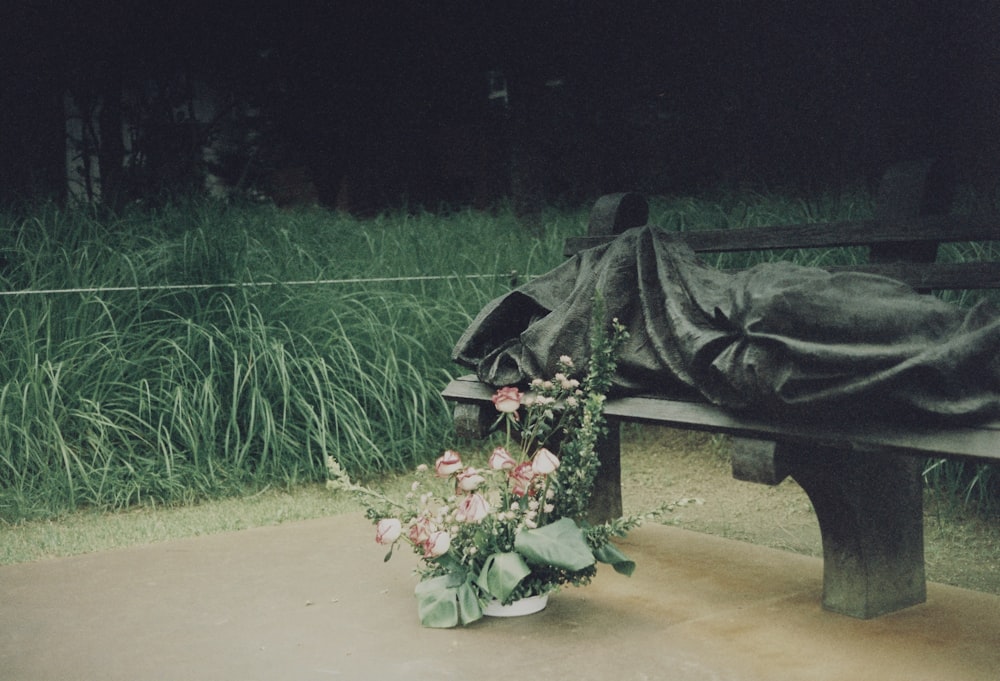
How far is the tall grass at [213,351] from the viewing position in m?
4.37

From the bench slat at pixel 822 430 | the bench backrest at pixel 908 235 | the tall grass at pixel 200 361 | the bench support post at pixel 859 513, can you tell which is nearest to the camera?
the bench slat at pixel 822 430

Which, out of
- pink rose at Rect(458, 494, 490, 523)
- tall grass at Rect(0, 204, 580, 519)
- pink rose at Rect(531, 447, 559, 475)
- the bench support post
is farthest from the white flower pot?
tall grass at Rect(0, 204, 580, 519)

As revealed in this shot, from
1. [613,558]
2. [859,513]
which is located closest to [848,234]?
[859,513]

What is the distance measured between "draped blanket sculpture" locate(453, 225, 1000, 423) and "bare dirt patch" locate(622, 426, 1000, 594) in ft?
1.96

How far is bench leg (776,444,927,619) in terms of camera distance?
8.18 ft

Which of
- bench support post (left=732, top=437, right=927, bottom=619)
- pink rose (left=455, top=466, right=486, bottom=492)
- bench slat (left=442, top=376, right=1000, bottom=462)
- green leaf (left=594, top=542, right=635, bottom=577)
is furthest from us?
green leaf (left=594, top=542, right=635, bottom=577)

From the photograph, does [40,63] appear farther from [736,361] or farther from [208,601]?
[736,361]

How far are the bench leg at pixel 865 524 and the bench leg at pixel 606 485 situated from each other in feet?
2.88

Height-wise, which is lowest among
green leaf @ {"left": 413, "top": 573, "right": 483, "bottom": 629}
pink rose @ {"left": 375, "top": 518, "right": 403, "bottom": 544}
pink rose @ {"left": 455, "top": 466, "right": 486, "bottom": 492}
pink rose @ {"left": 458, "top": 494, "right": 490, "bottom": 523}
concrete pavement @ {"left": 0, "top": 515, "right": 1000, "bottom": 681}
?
concrete pavement @ {"left": 0, "top": 515, "right": 1000, "bottom": 681}

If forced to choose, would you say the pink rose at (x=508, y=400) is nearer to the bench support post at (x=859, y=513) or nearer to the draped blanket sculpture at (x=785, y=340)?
the draped blanket sculpture at (x=785, y=340)

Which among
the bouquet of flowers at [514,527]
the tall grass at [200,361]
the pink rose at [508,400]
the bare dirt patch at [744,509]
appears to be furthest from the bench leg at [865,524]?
the tall grass at [200,361]

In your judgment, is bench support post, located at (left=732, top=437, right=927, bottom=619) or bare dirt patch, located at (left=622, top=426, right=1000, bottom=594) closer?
bench support post, located at (left=732, top=437, right=927, bottom=619)

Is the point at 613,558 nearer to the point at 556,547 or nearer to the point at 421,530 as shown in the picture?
the point at 556,547

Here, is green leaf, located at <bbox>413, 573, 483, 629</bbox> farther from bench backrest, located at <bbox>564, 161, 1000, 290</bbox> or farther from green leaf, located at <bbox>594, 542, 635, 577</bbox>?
bench backrest, located at <bbox>564, 161, 1000, 290</bbox>
